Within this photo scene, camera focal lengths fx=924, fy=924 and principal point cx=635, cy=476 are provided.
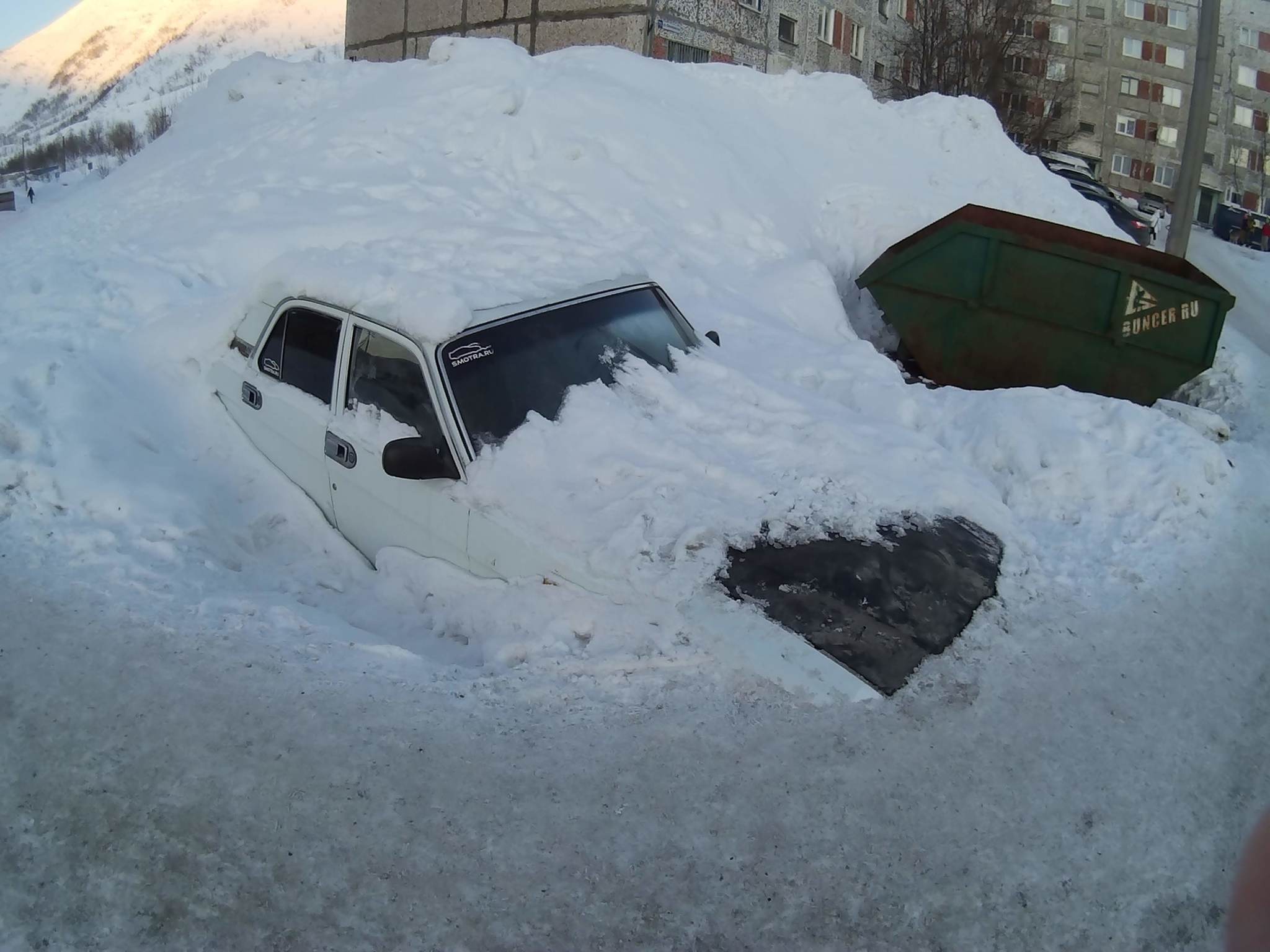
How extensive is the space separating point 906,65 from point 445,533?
3698cm

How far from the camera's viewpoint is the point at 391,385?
4301 millimetres

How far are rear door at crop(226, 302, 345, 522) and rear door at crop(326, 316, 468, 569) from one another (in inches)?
4.6

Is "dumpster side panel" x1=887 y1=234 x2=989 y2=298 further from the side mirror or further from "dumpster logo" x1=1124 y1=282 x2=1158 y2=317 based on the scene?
the side mirror

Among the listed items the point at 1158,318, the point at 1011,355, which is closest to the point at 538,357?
the point at 1011,355

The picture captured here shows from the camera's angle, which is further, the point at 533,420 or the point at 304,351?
the point at 304,351

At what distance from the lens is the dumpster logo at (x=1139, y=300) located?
8062mm

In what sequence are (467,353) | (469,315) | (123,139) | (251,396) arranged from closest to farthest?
(467,353) → (469,315) → (251,396) → (123,139)

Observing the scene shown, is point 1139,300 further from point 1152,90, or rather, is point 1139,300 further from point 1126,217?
point 1152,90

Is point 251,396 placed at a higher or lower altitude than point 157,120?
lower

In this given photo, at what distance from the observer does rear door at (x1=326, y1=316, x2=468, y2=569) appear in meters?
4.02

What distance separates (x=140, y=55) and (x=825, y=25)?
518 feet

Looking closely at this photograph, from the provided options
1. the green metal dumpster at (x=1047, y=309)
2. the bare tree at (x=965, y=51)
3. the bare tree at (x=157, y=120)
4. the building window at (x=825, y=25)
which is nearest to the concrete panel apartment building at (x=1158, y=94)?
the bare tree at (x=965, y=51)

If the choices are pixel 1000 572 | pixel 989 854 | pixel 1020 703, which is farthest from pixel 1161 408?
pixel 989 854

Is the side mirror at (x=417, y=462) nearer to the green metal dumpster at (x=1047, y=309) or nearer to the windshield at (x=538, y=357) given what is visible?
the windshield at (x=538, y=357)
